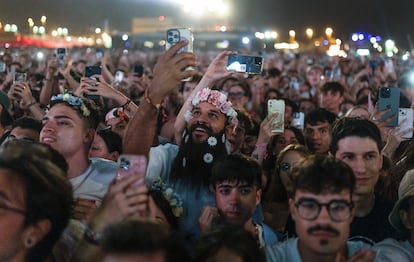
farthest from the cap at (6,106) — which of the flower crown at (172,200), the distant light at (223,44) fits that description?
the distant light at (223,44)

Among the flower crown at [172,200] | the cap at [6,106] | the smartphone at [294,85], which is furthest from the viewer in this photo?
the smartphone at [294,85]

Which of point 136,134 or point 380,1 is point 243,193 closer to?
point 136,134

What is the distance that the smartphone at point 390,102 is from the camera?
5500mm

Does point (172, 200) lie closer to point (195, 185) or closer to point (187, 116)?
point (195, 185)

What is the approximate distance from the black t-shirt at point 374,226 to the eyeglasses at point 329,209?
2.57ft

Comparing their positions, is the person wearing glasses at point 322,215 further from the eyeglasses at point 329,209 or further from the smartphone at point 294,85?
the smartphone at point 294,85

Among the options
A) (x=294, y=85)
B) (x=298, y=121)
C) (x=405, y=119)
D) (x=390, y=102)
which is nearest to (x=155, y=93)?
(x=390, y=102)

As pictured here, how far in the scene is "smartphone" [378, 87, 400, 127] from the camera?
5500 mm

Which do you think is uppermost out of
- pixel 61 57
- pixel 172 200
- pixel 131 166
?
pixel 61 57

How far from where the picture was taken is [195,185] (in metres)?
4.48

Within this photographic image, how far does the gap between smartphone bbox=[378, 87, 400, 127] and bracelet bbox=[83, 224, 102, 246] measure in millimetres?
3369

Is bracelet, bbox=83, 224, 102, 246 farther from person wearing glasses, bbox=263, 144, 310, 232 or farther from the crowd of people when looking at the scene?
person wearing glasses, bbox=263, 144, 310, 232

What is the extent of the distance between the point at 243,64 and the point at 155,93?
2048 mm

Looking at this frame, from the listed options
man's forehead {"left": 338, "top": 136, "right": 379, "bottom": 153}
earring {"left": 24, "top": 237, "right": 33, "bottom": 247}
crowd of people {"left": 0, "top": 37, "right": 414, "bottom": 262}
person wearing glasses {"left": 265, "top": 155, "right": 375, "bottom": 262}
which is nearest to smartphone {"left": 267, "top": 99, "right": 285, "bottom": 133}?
crowd of people {"left": 0, "top": 37, "right": 414, "bottom": 262}
